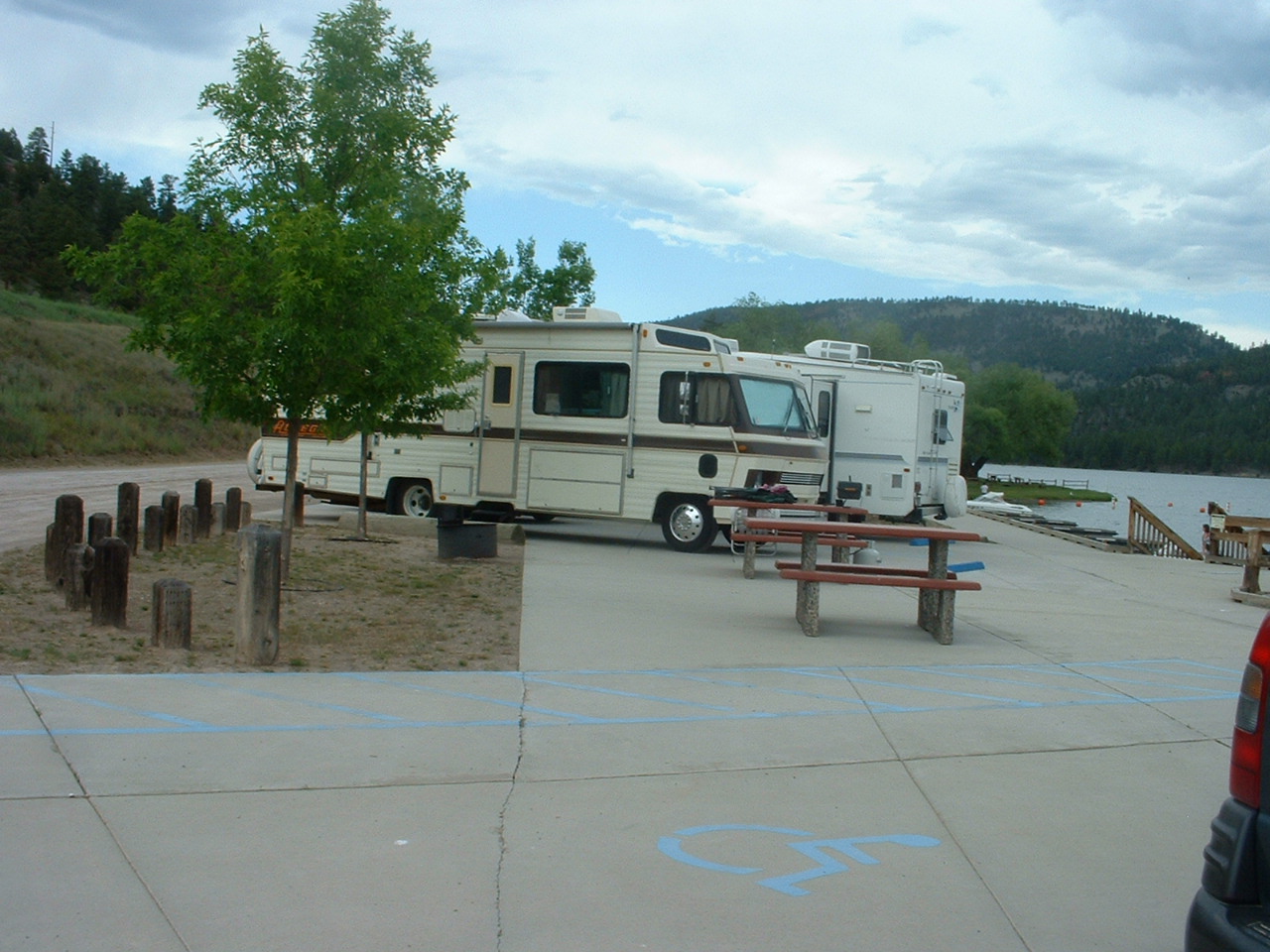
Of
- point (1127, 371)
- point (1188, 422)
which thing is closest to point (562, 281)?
point (1188, 422)

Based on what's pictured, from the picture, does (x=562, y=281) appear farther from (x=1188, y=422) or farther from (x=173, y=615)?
(x=1188, y=422)

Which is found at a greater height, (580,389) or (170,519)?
(580,389)

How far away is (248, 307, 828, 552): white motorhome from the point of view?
17.2 meters

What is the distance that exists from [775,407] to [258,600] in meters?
10.7

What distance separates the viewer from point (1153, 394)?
137 m

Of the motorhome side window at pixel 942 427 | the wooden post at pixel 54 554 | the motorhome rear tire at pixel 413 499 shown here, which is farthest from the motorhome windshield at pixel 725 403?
the wooden post at pixel 54 554

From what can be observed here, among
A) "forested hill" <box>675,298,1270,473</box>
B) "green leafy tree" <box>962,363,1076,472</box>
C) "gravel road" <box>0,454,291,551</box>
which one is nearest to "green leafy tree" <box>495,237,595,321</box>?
"gravel road" <box>0,454,291,551</box>

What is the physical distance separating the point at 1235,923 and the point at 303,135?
11847mm

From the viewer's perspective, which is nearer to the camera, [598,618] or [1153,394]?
[598,618]

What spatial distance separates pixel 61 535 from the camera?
10.6m

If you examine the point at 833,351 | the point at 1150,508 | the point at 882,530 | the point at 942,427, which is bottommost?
the point at 1150,508

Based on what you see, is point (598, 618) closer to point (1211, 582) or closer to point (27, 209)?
point (1211, 582)

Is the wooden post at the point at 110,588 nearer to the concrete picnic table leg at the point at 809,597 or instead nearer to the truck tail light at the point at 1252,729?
the concrete picnic table leg at the point at 809,597

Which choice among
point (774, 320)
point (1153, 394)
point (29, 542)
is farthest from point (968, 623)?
point (1153, 394)
